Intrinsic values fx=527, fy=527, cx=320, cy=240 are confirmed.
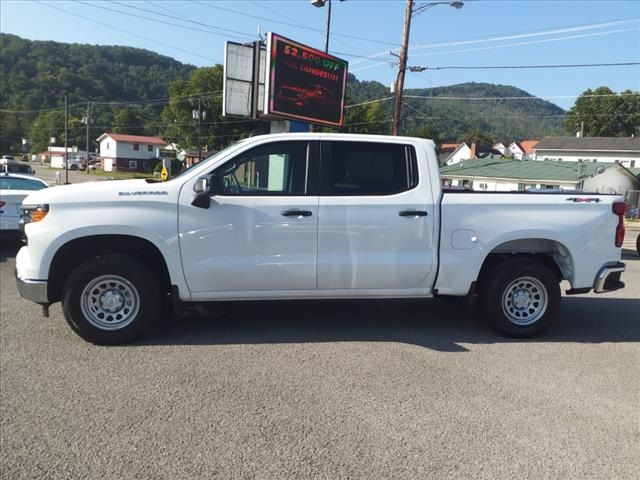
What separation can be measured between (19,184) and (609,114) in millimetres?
103130

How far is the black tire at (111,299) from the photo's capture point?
494cm

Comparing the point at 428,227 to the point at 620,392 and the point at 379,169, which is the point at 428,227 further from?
the point at 620,392

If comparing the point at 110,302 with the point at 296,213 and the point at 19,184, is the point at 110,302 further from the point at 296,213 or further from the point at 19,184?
the point at 19,184

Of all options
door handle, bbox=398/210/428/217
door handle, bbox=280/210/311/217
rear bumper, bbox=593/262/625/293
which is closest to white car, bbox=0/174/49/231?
door handle, bbox=280/210/311/217

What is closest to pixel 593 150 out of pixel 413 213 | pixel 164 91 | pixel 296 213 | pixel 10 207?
pixel 164 91

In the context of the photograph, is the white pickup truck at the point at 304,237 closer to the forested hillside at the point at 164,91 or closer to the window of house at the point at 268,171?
the window of house at the point at 268,171

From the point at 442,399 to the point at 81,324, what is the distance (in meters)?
3.35

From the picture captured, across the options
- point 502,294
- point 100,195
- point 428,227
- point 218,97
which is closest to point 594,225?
point 502,294

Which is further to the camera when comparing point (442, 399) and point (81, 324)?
point (81, 324)

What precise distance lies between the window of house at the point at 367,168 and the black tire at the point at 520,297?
1388 mm

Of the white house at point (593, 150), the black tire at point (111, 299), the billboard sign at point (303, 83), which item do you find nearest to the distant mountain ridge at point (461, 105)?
the white house at point (593, 150)

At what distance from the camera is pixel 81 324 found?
16.3ft

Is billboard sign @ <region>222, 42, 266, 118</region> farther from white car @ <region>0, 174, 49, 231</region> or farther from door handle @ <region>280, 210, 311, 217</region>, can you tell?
door handle @ <region>280, 210, 311, 217</region>

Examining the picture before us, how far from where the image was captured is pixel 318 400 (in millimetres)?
3967
